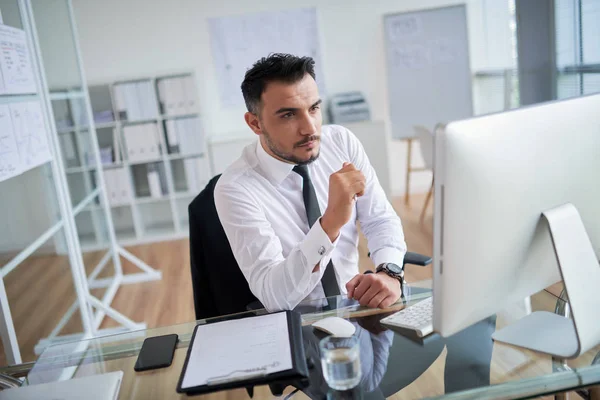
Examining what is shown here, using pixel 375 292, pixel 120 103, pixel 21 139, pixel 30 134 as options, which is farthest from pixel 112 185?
pixel 375 292

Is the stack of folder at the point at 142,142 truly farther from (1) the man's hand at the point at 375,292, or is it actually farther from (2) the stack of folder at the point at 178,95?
(1) the man's hand at the point at 375,292

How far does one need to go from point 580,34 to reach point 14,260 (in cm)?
288

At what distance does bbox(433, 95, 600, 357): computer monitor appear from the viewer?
0.77m

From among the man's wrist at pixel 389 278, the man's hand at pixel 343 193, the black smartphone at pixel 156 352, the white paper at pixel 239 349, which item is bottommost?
the black smartphone at pixel 156 352

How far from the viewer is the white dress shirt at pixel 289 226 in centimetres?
127

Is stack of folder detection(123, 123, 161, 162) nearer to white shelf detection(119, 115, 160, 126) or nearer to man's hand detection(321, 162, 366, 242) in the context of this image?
white shelf detection(119, 115, 160, 126)

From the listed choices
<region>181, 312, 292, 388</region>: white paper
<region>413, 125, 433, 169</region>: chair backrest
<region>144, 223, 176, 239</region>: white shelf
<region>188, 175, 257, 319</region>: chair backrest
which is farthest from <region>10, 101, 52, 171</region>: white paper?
<region>413, 125, 433, 169</region>: chair backrest

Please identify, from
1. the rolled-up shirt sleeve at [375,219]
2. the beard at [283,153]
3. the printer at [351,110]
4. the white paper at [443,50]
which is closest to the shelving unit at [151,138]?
the printer at [351,110]

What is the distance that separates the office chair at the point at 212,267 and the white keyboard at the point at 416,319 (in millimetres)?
493

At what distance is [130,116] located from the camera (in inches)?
182

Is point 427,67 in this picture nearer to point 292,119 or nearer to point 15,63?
point 15,63

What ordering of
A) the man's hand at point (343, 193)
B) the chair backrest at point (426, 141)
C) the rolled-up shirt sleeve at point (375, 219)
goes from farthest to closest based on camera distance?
1. the chair backrest at point (426, 141)
2. the rolled-up shirt sleeve at point (375, 219)
3. the man's hand at point (343, 193)

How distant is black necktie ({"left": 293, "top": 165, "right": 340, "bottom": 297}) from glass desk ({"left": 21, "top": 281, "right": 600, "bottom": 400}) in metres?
0.28

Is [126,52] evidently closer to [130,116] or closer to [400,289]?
[130,116]
